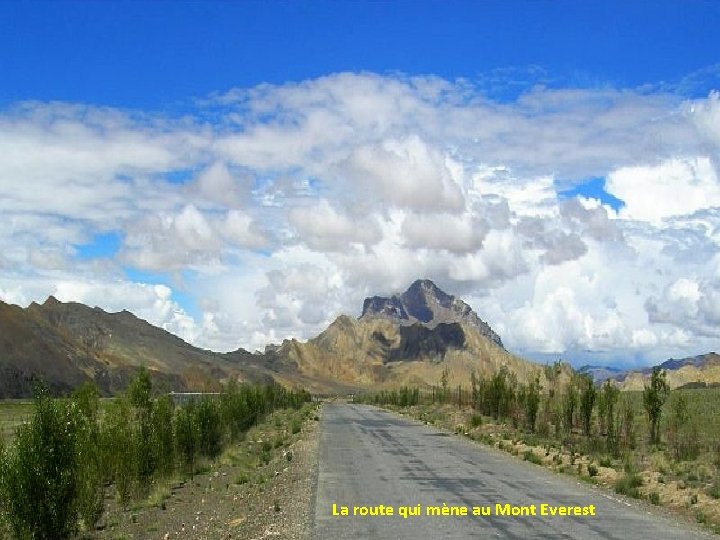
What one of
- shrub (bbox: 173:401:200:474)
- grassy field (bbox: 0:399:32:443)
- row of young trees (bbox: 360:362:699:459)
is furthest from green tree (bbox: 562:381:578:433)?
grassy field (bbox: 0:399:32:443)

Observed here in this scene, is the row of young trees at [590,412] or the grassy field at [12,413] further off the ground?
the row of young trees at [590,412]

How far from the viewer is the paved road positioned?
45.3 feet

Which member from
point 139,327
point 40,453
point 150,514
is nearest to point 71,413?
point 40,453

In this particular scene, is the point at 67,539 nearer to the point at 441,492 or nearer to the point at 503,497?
the point at 441,492

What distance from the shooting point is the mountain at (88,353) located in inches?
4182

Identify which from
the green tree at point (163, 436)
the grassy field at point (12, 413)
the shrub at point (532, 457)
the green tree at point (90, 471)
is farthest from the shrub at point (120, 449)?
the grassy field at point (12, 413)

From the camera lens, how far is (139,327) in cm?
→ 18850

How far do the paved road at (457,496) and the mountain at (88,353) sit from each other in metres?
43.5

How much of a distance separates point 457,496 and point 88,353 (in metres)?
128

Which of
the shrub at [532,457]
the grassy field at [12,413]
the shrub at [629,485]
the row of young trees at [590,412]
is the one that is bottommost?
the grassy field at [12,413]

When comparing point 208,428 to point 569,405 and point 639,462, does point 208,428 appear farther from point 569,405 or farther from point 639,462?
point 569,405

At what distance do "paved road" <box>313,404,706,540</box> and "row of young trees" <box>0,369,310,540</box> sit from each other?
19.2ft

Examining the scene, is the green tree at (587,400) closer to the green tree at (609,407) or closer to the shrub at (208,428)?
the green tree at (609,407)

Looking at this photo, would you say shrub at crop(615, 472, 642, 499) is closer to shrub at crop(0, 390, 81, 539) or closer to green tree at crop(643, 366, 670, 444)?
shrub at crop(0, 390, 81, 539)
